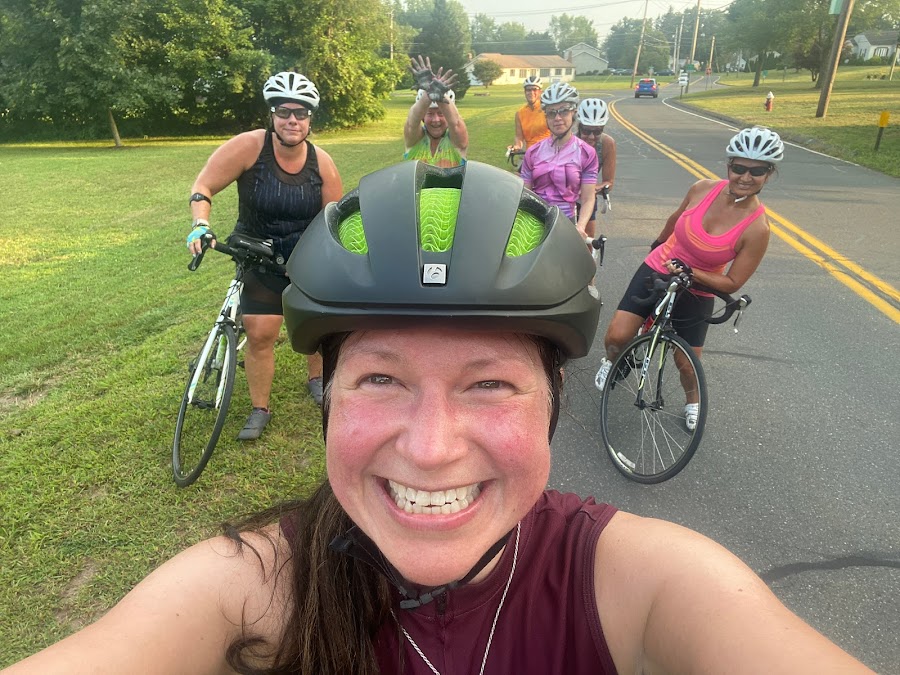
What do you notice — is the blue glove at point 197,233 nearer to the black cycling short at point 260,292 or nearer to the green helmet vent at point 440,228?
the black cycling short at point 260,292

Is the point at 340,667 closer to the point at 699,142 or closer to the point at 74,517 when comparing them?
the point at 74,517

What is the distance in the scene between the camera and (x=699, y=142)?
1958 cm

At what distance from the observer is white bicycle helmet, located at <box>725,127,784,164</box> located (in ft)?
12.5

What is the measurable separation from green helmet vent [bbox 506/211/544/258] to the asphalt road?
203cm

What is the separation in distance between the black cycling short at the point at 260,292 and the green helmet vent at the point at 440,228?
8.07 feet

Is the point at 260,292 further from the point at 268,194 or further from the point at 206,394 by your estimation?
the point at 206,394

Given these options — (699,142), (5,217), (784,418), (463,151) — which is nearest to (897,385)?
(784,418)

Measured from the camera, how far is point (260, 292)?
3854mm

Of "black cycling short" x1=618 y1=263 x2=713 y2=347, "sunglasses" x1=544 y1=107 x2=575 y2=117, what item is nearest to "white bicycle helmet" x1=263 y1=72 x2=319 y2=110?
"sunglasses" x1=544 y1=107 x2=575 y2=117

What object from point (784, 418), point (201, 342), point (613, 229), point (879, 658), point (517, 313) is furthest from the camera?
point (613, 229)

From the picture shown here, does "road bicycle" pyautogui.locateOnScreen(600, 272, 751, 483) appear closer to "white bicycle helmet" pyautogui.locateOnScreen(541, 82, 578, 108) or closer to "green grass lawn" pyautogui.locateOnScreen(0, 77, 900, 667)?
"green grass lawn" pyautogui.locateOnScreen(0, 77, 900, 667)

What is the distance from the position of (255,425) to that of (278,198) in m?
1.55

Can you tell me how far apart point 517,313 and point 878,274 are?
25.1ft

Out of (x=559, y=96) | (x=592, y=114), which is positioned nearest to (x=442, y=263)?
(x=559, y=96)
